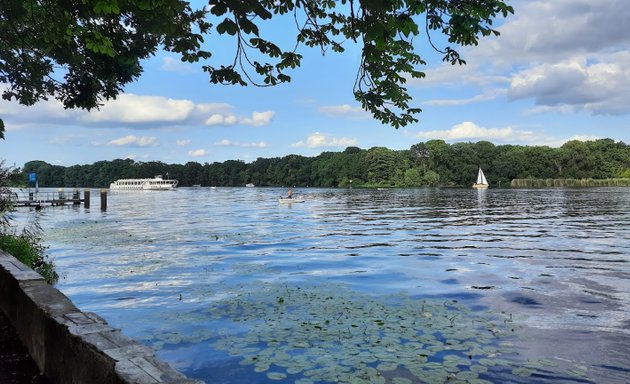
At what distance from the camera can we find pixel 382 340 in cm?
852

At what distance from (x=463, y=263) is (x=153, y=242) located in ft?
51.7

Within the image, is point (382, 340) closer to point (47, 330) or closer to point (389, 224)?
point (47, 330)

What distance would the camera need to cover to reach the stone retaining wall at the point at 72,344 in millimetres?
3717

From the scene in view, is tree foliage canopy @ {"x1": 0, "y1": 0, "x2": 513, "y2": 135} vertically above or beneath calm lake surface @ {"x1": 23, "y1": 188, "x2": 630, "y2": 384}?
above

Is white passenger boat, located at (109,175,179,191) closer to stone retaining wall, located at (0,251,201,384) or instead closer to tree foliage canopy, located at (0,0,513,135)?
tree foliage canopy, located at (0,0,513,135)

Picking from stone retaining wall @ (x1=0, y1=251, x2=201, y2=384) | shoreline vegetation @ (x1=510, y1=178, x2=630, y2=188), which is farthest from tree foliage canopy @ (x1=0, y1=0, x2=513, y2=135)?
shoreline vegetation @ (x1=510, y1=178, x2=630, y2=188)

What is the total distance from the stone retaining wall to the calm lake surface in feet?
7.93

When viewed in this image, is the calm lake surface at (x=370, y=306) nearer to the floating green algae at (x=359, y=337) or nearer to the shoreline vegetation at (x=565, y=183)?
the floating green algae at (x=359, y=337)

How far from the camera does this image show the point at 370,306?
36.3 feet

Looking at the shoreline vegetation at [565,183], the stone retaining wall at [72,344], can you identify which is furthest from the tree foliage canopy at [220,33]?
the shoreline vegetation at [565,183]

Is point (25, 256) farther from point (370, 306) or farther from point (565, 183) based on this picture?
point (565, 183)

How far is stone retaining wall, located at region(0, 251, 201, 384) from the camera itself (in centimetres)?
372

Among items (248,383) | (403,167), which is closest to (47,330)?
(248,383)

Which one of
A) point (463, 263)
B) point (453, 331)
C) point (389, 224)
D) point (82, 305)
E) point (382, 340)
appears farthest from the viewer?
point (389, 224)
